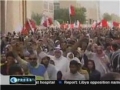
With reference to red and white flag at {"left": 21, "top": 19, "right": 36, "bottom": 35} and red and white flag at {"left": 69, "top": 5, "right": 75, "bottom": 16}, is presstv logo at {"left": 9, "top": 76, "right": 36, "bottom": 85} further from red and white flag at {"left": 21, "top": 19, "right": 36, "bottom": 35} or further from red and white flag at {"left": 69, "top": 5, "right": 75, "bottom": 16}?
red and white flag at {"left": 69, "top": 5, "right": 75, "bottom": 16}

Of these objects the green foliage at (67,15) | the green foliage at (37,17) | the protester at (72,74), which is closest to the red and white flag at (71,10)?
the green foliage at (67,15)

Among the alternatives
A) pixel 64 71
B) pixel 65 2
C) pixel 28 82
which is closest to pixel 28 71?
pixel 28 82

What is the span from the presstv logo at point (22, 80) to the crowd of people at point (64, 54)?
46 millimetres

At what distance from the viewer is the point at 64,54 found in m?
3.16

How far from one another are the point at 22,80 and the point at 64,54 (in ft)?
1.81

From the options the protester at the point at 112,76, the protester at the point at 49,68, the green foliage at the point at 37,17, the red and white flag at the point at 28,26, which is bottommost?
the protester at the point at 112,76

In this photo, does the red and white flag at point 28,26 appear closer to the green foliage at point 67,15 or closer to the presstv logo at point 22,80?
the green foliage at point 67,15

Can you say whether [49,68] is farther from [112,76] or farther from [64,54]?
[112,76]

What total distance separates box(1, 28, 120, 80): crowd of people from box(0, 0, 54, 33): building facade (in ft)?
0.34

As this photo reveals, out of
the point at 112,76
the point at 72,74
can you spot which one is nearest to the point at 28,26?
the point at 72,74

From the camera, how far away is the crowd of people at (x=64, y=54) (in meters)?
3.13

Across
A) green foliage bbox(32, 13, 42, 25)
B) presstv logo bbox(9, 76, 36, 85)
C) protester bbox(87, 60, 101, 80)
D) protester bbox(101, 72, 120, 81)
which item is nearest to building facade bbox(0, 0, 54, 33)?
green foliage bbox(32, 13, 42, 25)

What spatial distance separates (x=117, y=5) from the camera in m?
3.13
